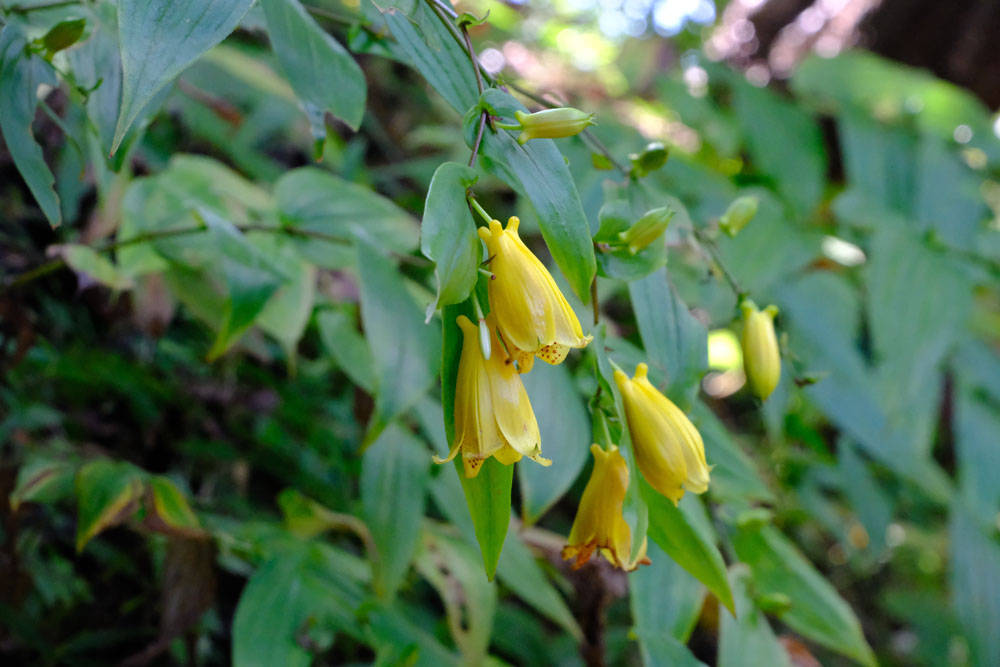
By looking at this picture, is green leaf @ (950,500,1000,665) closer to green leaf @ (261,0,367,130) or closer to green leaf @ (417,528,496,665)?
green leaf @ (417,528,496,665)

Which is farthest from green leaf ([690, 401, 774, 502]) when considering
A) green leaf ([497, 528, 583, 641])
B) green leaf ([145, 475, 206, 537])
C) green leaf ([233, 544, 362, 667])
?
green leaf ([145, 475, 206, 537])

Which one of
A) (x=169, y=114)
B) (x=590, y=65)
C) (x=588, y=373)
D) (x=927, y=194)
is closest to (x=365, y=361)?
(x=588, y=373)

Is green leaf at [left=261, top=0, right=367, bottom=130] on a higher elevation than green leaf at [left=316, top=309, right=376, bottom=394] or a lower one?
higher

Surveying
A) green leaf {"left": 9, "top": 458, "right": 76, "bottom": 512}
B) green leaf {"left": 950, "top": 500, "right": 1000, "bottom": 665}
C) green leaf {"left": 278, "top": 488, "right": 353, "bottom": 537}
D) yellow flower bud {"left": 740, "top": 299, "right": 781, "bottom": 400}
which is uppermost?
yellow flower bud {"left": 740, "top": 299, "right": 781, "bottom": 400}

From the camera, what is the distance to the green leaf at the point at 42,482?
0.68 m

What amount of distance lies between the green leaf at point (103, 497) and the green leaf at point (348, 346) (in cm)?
25

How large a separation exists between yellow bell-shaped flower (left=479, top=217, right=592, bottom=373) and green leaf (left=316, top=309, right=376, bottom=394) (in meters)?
0.41

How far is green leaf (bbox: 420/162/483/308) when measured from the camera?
12.1 inches

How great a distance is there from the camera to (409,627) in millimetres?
745

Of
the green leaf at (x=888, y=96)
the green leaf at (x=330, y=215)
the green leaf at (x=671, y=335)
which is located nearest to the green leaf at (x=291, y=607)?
the green leaf at (x=330, y=215)

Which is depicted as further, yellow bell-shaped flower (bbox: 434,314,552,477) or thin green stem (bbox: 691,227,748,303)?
thin green stem (bbox: 691,227,748,303)

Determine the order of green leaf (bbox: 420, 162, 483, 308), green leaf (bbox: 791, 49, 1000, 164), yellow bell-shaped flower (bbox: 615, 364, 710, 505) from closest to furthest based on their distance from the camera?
green leaf (bbox: 420, 162, 483, 308), yellow bell-shaped flower (bbox: 615, 364, 710, 505), green leaf (bbox: 791, 49, 1000, 164)

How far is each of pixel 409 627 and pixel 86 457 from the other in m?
0.45

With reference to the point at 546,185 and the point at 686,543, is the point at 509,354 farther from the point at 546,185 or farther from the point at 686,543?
the point at 686,543
